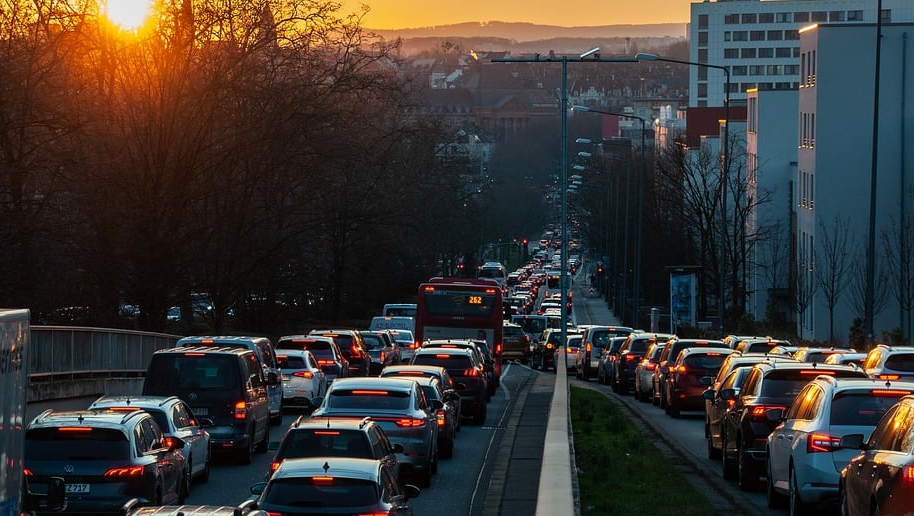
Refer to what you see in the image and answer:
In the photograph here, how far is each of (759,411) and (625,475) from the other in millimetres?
2717

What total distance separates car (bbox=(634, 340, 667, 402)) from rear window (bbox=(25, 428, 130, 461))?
84.0 feet

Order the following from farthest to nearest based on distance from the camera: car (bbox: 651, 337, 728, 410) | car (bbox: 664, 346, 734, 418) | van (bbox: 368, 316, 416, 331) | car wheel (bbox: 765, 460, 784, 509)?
van (bbox: 368, 316, 416, 331)
car (bbox: 651, 337, 728, 410)
car (bbox: 664, 346, 734, 418)
car wheel (bbox: 765, 460, 784, 509)

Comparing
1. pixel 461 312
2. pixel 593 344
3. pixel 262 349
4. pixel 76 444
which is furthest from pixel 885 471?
pixel 593 344

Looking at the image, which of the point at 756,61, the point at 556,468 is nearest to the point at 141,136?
the point at 556,468

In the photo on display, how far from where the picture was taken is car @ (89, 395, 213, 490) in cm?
1939

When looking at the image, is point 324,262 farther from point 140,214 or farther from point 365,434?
point 365,434

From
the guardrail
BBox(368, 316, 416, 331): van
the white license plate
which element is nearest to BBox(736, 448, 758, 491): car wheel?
the white license plate

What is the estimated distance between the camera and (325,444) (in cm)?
1652

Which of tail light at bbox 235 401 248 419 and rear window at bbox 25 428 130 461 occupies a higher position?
rear window at bbox 25 428 130 461

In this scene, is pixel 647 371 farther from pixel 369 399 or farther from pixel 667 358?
pixel 369 399

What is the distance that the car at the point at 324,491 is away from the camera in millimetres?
13602

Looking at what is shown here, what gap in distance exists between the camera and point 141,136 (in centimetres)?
4684

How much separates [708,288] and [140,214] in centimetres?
4752

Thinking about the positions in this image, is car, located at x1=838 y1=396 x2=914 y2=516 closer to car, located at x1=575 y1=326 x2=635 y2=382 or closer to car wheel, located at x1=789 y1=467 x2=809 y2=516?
car wheel, located at x1=789 y1=467 x2=809 y2=516
